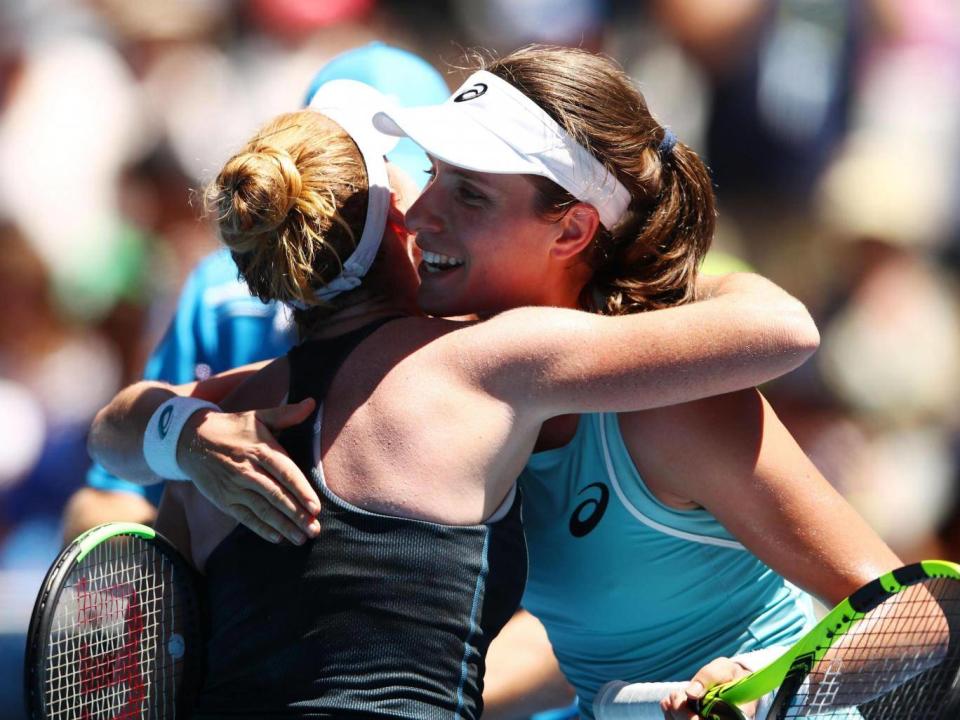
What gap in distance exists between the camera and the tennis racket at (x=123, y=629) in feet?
6.73

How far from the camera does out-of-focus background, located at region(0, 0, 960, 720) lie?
4625 mm

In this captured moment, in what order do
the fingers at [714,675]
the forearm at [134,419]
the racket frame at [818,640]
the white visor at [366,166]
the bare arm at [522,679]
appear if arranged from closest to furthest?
the racket frame at [818,640] < the fingers at [714,675] < the white visor at [366,166] < the forearm at [134,419] < the bare arm at [522,679]

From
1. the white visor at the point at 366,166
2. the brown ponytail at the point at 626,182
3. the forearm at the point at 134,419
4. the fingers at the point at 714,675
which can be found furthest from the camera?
the forearm at the point at 134,419

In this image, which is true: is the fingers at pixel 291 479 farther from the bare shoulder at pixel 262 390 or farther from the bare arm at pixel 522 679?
the bare arm at pixel 522 679

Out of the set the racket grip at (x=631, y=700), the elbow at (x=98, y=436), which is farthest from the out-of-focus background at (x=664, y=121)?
the racket grip at (x=631, y=700)

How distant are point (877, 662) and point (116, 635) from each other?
1279 millimetres

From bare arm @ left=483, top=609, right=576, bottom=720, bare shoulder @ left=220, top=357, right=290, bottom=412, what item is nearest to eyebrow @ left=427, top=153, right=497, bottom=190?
bare shoulder @ left=220, top=357, right=290, bottom=412

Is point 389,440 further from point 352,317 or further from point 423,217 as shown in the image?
point 423,217

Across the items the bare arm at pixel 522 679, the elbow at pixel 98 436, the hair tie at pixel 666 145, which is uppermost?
the hair tie at pixel 666 145

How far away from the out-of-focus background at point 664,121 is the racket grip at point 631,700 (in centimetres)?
266

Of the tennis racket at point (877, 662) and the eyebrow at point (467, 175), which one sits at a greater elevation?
the eyebrow at point (467, 175)

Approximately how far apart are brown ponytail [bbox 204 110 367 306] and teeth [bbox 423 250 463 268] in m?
0.17

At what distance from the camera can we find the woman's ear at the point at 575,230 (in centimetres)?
231

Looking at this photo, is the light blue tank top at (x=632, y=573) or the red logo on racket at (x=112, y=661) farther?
the light blue tank top at (x=632, y=573)
